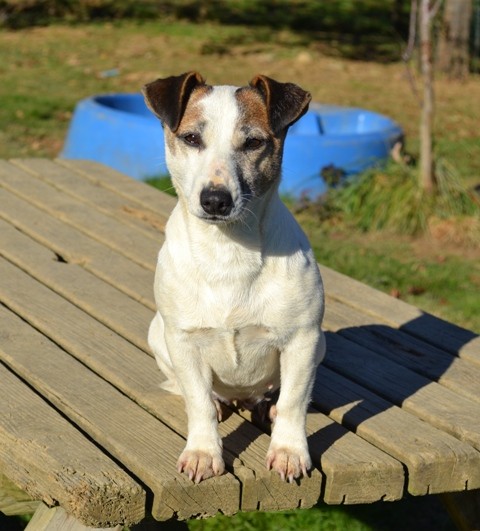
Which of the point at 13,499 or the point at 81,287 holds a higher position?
the point at 13,499

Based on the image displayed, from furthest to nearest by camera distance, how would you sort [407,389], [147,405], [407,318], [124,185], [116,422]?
[124,185]
[407,318]
[407,389]
[147,405]
[116,422]

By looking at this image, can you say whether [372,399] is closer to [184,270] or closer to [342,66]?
[184,270]

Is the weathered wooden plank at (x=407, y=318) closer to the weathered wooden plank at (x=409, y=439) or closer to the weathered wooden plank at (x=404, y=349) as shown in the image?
the weathered wooden plank at (x=404, y=349)

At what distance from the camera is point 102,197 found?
20.6ft

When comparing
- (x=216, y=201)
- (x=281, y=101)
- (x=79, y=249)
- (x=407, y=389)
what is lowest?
(x=79, y=249)

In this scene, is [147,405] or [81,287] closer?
[147,405]

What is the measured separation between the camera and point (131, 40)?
51.8ft

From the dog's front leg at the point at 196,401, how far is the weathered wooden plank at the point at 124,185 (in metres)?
2.60

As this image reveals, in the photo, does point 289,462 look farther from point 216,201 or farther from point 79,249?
point 79,249

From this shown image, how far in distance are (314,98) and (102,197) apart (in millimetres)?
6746

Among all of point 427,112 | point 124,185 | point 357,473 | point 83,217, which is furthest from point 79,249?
point 427,112

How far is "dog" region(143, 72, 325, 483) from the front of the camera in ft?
10.8

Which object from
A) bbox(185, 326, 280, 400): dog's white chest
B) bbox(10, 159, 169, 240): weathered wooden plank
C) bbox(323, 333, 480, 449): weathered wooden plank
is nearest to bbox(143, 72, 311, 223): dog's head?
bbox(185, 326, 280, 400): dog's white chest

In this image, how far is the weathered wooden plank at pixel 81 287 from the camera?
4.45 m
